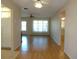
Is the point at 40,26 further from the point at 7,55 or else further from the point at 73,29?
the point at 73,29

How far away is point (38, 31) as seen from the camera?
14.8 m

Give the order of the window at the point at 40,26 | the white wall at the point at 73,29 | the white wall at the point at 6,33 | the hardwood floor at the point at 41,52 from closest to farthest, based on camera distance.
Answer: the white wall at the point at 73,29, the hardwood floor at the point at 41,52, the white wall at the point at 6,33, the window at the point at 40,26

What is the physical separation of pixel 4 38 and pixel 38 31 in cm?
958

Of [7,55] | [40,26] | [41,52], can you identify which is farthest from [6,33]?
[40,26]

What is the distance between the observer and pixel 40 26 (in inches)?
583

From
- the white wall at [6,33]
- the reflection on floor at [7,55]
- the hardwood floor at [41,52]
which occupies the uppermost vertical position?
the white wall at [6,33]

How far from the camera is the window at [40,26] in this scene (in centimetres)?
1473

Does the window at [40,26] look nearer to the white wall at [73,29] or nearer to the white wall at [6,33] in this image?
the white wall at [6,33]

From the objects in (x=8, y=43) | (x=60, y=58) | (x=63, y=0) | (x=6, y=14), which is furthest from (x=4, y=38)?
(x=63, y=0)

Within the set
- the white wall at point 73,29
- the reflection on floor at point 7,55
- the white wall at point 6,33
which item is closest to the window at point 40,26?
the white wall at point 6,33

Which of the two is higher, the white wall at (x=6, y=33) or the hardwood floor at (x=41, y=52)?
the white wall at (x=6, y=33)

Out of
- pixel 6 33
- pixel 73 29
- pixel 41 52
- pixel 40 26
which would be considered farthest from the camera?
pixel 40 26

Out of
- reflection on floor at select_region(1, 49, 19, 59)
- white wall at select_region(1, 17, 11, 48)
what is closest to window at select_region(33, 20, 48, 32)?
white wall at select_region(1, 17, 11, 48)

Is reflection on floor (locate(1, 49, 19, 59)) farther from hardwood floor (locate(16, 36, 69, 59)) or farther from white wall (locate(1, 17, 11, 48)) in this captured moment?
white wall (locate(1, 17, 11, 48))
